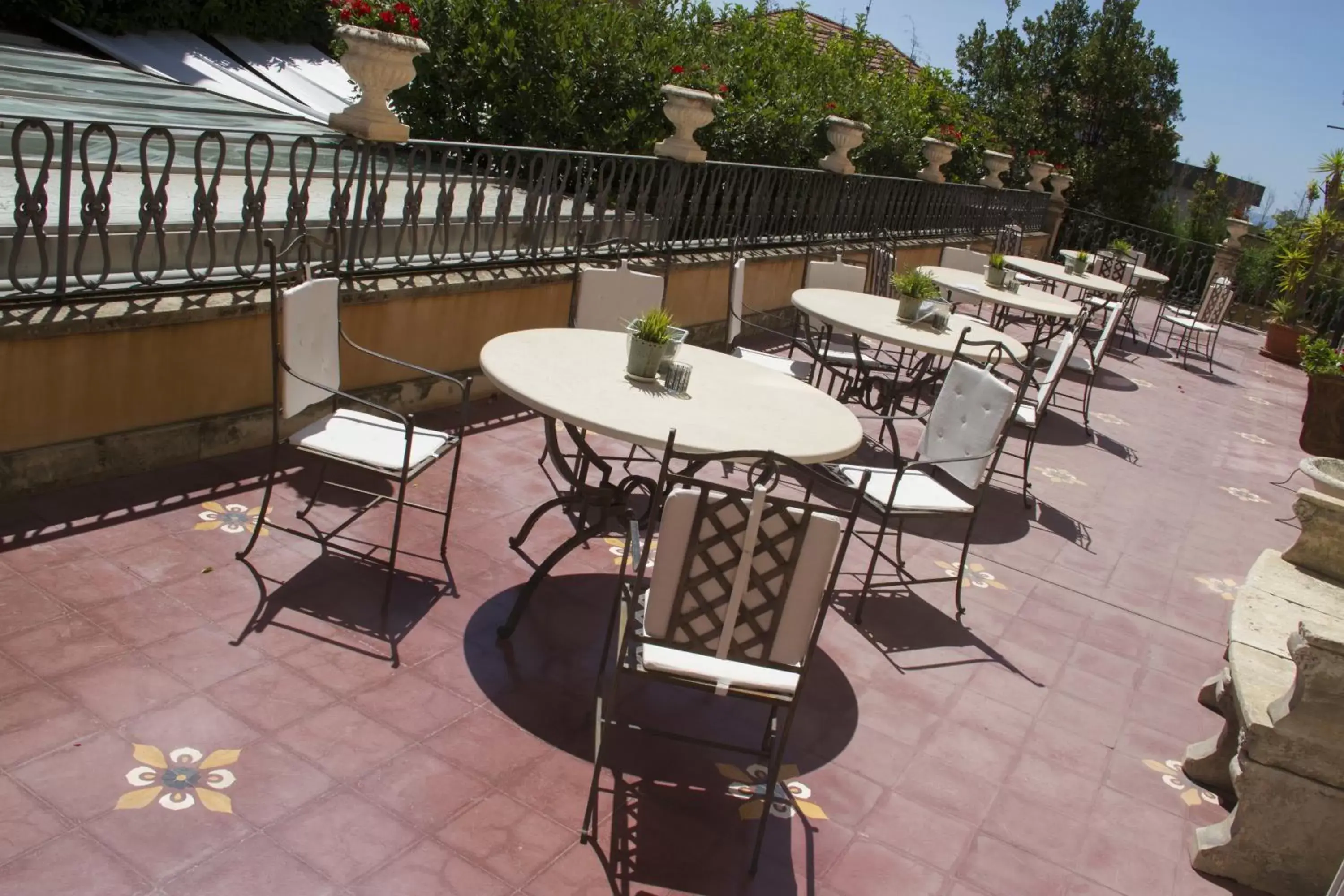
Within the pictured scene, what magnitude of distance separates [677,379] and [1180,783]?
2.16m

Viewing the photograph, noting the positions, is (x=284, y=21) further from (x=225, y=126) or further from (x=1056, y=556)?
(x=1056, y=556)

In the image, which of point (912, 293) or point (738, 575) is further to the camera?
point (912, 293)

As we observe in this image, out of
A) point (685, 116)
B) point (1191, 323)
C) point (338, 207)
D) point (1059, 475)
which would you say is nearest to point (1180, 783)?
point (1059, 475)

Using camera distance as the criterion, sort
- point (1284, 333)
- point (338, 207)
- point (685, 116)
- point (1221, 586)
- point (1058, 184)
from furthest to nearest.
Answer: point (1058, 184) → point (1284, 333) → point (685, 116) → point (1221, 586) → point (338, 207)

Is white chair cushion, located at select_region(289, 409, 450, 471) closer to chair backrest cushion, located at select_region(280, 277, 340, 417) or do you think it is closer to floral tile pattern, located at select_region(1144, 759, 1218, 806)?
chair backrest cushion, located at select_region(280, 277, 340, 417)

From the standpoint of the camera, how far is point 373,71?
546 centimetres

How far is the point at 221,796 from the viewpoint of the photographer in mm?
2430

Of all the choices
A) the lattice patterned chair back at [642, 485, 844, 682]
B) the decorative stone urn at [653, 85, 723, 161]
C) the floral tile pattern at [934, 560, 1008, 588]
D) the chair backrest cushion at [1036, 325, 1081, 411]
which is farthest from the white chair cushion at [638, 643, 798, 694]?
the decorative stone urn at [653, 85, 723, 161]

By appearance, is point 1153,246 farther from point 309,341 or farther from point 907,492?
point 309,341

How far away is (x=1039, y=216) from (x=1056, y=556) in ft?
40.4

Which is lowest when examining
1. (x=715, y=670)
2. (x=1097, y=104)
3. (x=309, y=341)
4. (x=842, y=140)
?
(x=715, y=670)

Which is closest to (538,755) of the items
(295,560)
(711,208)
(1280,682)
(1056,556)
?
(295,560)

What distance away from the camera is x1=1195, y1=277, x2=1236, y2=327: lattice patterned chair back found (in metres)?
11.4

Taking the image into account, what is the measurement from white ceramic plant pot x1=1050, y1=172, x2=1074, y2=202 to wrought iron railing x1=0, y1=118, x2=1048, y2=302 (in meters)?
7.64
